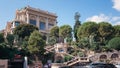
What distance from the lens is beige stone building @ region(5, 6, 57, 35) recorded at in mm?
96169

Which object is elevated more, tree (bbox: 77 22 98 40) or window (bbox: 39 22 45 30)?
window (bbox: 39 22 45 30)

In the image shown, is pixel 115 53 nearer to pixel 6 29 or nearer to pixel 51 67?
pixel 51 67

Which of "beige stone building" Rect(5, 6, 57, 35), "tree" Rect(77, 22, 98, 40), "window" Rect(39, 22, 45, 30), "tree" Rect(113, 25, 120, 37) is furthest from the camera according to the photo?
"window" Rect(39, 22, 45, 30)

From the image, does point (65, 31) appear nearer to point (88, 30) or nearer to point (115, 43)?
point (88, 30)

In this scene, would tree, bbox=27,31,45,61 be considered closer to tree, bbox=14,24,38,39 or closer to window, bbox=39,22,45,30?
tree, bbox=14,24,38,39

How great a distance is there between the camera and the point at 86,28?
258 feet

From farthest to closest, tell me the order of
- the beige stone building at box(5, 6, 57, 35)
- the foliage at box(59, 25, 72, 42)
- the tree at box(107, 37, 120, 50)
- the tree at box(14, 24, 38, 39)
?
1. the beige stone building at box(5, 6, 57, 35)
2. the foliage at box(59, 25, 72, 42)
3. the tree at box(14, 24, 38, 39)
4. the tree at box(107, 37, 120, 50)

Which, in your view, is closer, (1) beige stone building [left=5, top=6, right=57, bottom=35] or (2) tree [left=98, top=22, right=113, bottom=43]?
(2) tree [left=98, top=22, right=113, bottom=43]

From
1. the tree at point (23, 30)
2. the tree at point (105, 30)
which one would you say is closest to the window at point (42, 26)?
the tree at point (23, 30)

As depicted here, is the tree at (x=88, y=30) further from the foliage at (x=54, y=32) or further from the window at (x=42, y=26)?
the window at (x=42, y=26)

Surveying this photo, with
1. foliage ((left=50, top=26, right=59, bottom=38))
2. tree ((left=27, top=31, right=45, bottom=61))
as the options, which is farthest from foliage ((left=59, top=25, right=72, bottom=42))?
tree ((left=27, top=31, right=45, bottom=61))

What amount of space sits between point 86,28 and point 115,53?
12.3m

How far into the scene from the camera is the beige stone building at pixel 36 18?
9617 centimetres

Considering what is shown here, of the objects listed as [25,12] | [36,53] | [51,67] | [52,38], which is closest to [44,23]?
[25,12]
